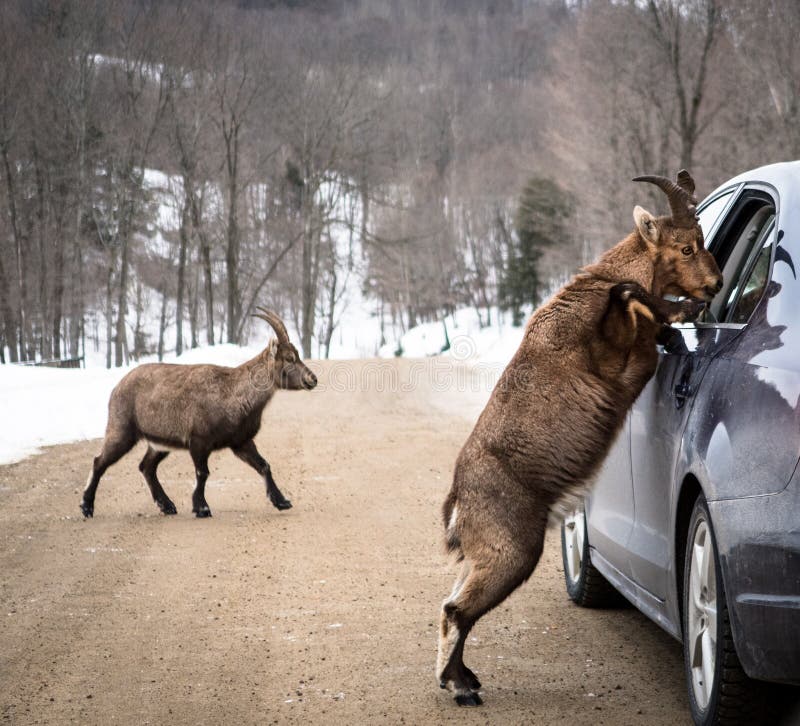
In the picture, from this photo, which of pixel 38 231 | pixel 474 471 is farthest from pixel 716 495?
pixel 38 231

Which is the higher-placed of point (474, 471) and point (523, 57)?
point (523, 57)

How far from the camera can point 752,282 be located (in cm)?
459

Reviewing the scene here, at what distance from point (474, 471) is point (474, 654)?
126 centimetres

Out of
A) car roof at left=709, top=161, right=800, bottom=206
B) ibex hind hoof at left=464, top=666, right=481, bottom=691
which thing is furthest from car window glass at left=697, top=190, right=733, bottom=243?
ibex hind hoof at left=464, top=666, right=481, bottom=691

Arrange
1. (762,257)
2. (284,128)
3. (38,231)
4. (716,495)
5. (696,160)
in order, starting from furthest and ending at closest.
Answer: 1. (284,128)
2. (38,231)
3. (696,160)
4. (762,257)
5. (716,495)

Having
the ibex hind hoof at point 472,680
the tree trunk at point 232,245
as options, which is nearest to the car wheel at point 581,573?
the ibex hind hoof at point 472,680

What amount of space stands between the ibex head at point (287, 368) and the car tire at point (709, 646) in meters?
7.38

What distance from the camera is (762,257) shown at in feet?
14.9

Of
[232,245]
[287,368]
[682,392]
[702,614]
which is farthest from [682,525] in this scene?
[232,245]

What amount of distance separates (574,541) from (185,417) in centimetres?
529

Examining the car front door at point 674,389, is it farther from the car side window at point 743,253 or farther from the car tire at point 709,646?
the car tire at point 709,646

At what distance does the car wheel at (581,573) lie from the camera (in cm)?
618

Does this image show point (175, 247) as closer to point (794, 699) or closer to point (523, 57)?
point (523, 57)

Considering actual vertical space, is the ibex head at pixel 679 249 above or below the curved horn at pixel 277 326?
above
